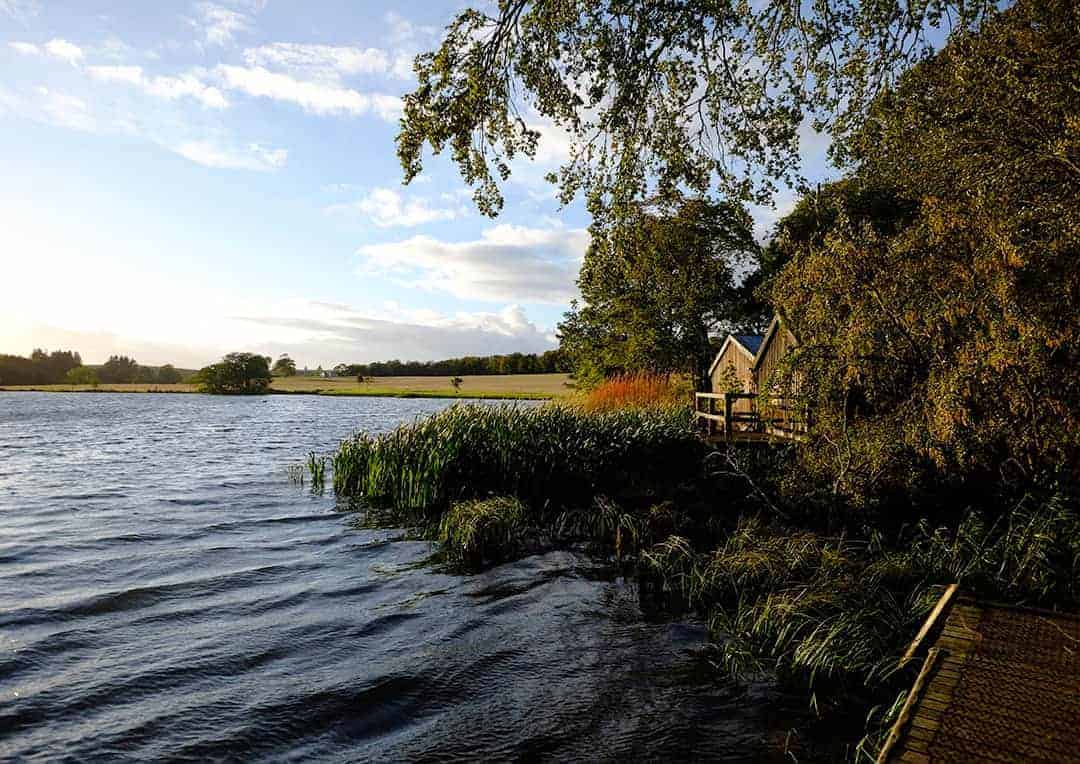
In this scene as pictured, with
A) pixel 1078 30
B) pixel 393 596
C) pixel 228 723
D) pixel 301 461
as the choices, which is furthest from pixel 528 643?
pixel 301 461

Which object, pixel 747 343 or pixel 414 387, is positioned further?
pixel 414 387

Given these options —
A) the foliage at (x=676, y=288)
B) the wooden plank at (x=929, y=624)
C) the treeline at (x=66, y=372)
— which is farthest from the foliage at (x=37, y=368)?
the wooden plank at (x=929, y=624)

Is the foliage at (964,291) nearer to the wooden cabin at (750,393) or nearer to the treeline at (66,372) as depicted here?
the wooden cabin at (750,393)

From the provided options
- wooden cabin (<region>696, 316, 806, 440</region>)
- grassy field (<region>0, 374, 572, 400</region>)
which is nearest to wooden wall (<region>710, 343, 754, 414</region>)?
wooden cabin (<region>696, 316, 806, 440</region>)

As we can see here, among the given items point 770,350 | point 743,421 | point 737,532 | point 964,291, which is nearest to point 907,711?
point 964,291

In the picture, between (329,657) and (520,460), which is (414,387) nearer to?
(520,460)

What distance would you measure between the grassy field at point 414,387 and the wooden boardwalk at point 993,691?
71.4 m

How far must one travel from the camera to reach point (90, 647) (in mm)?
8508

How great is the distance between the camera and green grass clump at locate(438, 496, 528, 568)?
12.4m

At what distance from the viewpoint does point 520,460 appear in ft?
52.3

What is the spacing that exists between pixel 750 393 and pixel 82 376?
130 m

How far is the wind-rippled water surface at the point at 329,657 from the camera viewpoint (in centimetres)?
625

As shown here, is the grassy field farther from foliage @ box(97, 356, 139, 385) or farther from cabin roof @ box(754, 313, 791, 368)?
cabin roof @ box(754, 313, 791, 368)

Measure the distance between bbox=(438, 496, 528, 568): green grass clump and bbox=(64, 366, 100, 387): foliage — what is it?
125 m
